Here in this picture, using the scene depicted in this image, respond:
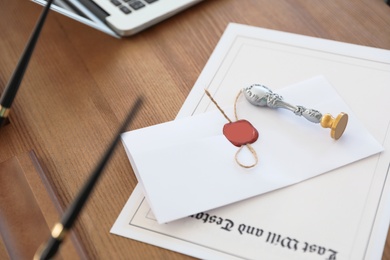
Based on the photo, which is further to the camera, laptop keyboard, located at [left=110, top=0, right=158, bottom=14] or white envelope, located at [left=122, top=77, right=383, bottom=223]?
laptop keyboard, located at [left=110, top=0, right=158, bottom=14]

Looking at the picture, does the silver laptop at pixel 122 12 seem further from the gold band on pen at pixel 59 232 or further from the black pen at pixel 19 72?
the gold band on pen at pixel 59 232

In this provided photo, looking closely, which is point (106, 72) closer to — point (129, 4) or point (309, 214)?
point (129, 4)

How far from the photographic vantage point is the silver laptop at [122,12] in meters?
0.69

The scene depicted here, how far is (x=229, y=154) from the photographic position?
54 cm

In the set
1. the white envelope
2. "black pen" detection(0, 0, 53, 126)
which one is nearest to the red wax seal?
the white envelope

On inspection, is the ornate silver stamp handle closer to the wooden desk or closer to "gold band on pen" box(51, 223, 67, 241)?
the wooden desk

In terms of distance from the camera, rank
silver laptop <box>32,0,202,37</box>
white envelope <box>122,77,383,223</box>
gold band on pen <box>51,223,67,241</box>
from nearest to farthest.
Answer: gold band on pen <box>51,223,67,241</box>
white envelope <box>122,77,383,223</box>
silver laptop <box>32,0,202,37</box>

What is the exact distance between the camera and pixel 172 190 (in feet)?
1.68

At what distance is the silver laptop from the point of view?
2.27 feet

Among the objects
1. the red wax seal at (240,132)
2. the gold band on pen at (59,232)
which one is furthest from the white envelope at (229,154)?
the gold band on pen at (59,232)

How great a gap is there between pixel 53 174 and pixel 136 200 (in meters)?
0.11

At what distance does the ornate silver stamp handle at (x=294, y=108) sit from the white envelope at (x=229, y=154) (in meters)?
0.01

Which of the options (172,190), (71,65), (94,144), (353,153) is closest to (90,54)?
(71,65)

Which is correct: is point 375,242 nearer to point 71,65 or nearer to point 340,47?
point 340,47
